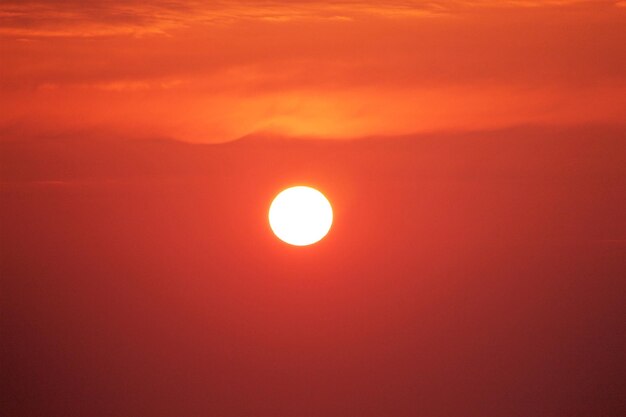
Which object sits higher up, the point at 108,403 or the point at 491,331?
the point at 491,331

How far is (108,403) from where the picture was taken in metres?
44.0

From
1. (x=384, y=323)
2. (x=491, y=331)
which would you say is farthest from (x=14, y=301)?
(x=491, y=331)

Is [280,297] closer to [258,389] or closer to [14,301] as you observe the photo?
[258,389]

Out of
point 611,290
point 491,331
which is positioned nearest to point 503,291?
point 491,331

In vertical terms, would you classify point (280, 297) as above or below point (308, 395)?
above

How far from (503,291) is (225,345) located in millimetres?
8743

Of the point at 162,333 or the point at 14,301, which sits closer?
the point at 14,301

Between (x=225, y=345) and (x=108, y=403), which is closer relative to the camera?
(x=108, y=403)

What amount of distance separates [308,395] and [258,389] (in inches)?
72.1

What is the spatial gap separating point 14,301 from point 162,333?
5.24 meters

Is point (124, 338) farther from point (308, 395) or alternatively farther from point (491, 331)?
point (491, 331)

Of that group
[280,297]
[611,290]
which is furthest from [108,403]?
[611,290]

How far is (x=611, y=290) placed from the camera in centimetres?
4478

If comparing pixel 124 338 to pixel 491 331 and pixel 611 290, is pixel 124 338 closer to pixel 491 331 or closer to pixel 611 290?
pixel 491 331
